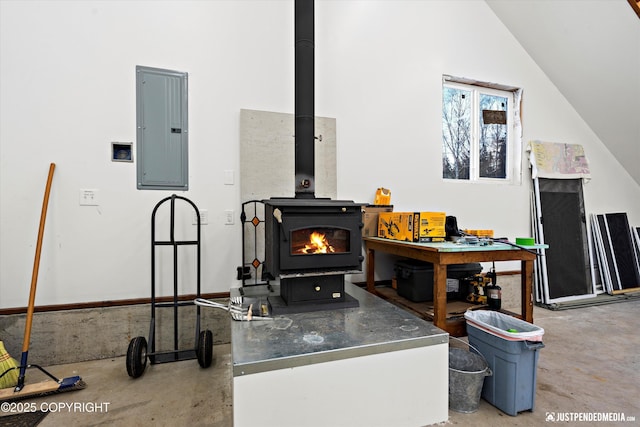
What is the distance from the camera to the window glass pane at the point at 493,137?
3551 mm

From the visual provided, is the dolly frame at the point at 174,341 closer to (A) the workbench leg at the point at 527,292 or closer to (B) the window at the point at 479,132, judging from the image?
(A) the workbench leg at the point at 527,292

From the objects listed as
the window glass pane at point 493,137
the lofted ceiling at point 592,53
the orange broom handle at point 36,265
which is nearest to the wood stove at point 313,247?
the orange broom handle at point 36,265

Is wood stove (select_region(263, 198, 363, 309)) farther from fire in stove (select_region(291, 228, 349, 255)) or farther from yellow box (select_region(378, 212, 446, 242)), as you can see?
yellow box (select_region(378, 212, 446, 242))

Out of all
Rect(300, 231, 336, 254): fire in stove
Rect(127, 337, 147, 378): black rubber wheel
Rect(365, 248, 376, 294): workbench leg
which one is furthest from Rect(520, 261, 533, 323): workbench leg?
Rect(127, 337, 147, 378): black rubber wheel

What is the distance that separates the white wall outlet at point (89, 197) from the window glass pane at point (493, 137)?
12.4 feet

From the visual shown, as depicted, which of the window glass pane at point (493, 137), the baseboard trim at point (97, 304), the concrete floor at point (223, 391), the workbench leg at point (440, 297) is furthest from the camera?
the window glass pane at point (493, 137)

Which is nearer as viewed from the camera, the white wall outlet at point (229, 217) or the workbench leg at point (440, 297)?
the workbench leg at point (440, 297)

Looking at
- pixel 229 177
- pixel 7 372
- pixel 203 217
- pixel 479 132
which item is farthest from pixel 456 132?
pixel 7 372

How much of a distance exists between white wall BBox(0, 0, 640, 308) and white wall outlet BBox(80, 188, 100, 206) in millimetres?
38

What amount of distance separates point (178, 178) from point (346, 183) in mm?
1466

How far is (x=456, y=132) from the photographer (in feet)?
11.3

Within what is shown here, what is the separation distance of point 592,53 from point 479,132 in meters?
1.45

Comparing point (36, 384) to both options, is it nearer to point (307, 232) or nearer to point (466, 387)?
point (307, 232)

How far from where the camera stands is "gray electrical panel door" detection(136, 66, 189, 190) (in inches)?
93.0
